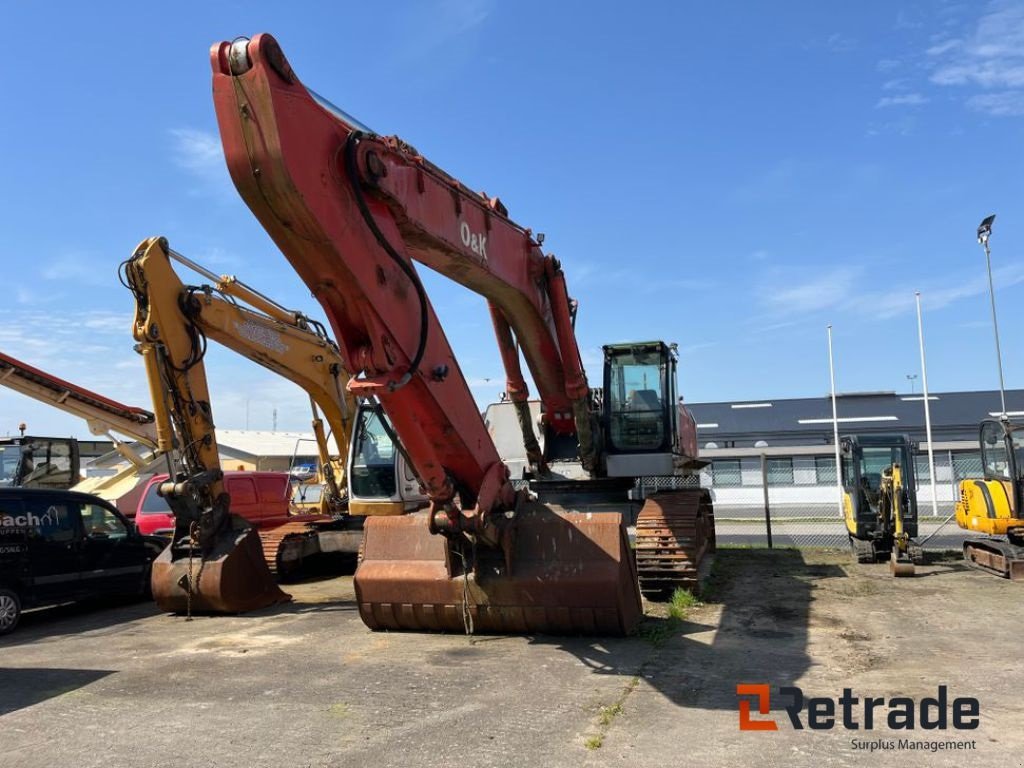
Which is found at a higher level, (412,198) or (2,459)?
(412,198)

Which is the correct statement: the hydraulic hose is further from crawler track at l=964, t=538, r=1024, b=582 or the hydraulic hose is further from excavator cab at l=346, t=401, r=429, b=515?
crawler track at l=964, t=538, r=1024, b=582

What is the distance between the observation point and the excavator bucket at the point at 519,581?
24.9ft

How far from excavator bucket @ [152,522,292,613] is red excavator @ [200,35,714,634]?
2.46 meters

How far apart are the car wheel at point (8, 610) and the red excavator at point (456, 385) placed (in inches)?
176

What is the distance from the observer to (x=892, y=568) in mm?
12578

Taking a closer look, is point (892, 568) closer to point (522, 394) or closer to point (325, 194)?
point (522, 394)

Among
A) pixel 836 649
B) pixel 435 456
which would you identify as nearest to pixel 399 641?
pixel 435 456

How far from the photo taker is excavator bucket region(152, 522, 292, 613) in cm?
988

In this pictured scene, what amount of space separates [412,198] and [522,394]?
12.9 ft

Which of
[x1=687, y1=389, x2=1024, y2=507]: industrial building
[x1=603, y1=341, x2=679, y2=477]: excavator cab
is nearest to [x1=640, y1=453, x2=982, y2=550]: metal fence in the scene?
[x1=687, y1=389, x2=1024, y2=507]: industrial building

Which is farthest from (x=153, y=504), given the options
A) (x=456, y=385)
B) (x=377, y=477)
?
(x=456, y=385)

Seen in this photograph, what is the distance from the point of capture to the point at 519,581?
7.70 meters

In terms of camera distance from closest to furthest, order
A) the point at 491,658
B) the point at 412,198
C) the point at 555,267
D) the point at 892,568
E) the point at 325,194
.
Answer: the point at 325,194 < the point at 412,198 < the point at 491,658 < the point at 555,267 < the point at 892,568

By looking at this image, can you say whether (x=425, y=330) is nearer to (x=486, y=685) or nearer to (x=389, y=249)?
(x=389, y=249)
